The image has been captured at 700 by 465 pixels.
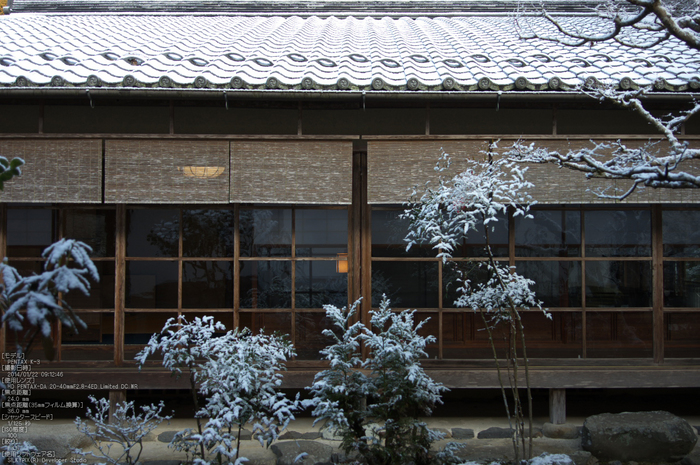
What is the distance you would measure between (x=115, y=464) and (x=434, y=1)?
11.4m

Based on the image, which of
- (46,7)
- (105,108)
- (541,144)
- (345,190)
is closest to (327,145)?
(345,190)

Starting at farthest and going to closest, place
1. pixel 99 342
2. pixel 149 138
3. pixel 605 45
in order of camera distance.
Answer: pixel 605 45 → pixel 99 342 → pixel 149 138

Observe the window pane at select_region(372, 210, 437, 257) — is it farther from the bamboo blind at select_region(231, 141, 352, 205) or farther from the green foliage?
the green foliage

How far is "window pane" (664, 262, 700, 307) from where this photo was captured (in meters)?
6.07

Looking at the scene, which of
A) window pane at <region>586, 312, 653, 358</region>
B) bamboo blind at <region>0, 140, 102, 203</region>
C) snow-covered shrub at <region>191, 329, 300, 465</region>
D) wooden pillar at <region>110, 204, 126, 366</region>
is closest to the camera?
snow-covered shrub at <region>191, 329, 300, 465</region>

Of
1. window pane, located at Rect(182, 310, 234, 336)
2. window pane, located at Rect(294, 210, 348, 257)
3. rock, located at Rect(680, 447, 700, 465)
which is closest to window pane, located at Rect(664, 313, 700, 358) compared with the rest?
rock, located at Rect(680, 447, 700, 465)

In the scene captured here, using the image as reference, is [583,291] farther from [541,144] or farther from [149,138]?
[149,138]

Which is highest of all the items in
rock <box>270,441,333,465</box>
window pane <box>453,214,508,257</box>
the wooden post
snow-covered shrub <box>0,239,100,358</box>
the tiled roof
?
the tiled roof

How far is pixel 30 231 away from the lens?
6.38m

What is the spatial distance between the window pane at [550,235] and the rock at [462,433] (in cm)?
236

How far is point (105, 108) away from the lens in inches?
241

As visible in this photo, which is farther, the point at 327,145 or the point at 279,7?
the point at 279,7

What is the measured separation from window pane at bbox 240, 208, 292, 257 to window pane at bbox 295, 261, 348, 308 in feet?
1.05

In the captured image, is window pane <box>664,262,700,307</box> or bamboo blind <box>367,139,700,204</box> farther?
window pane <box>664,262,700,307</box>
